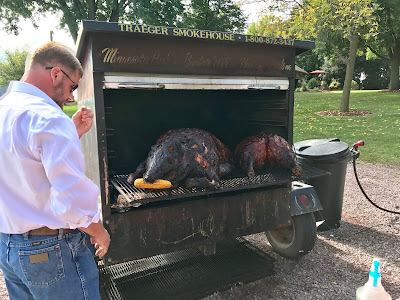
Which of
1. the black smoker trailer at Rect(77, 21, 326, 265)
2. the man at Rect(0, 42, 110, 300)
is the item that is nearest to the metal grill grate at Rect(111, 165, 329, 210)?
the black smoker trailer at Rect(77, 21, 326, 265)

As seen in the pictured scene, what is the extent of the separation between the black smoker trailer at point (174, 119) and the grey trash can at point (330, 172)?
2.20ft

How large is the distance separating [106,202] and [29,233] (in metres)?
0.87

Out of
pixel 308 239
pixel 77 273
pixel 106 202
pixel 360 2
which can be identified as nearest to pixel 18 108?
pixel 77 273

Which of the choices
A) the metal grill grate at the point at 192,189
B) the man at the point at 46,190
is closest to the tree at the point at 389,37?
the metal grill grate at the point at 192,189

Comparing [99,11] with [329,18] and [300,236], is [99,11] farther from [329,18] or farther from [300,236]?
[300,236]

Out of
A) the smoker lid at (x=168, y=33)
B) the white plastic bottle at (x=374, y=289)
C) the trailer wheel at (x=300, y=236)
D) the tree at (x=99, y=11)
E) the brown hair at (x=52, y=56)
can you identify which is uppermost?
Answer: the tree at (x=99, y=11)

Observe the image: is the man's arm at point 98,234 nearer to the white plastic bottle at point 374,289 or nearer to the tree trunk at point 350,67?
the white plastic bottle at point 374,289

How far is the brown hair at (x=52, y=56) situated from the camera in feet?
5.34

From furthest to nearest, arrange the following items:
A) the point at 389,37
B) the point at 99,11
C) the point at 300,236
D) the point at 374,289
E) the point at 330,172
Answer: the point at 389,37
the point at 99,11
the point at 330,172
the point at 300,236
the point at 374,289

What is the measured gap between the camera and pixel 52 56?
64.6 inches

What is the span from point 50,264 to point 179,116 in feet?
8.60

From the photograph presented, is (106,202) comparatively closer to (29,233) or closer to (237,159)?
(29,233)

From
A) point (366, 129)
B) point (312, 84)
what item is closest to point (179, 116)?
point (366, 129)

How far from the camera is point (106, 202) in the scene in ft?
7.99
